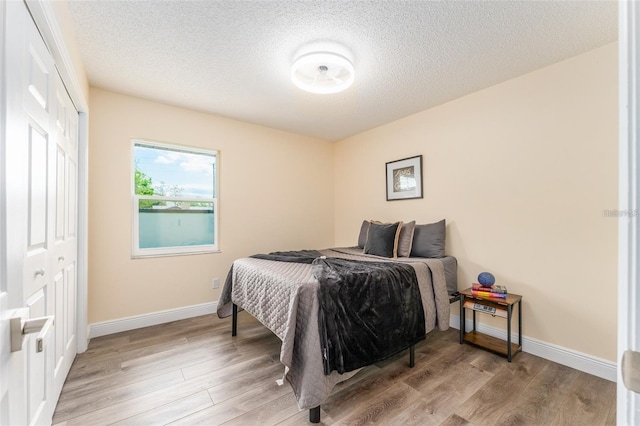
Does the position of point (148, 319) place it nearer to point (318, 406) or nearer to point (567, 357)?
→ point (318, 406)

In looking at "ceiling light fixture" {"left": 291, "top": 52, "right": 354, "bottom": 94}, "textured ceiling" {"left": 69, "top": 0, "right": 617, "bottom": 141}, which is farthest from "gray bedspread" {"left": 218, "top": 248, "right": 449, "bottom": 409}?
"textured ceiling" {"left": 69, "top": 0, "right": 617, "bottom": 141}

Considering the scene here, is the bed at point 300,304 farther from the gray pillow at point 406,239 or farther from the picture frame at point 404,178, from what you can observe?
the picture frame at point 404,178

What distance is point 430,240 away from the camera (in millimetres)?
2846

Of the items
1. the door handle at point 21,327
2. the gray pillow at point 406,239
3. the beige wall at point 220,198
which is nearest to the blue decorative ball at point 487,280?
the gray pillow at point 406,239

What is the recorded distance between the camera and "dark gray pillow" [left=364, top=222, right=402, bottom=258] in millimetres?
2943

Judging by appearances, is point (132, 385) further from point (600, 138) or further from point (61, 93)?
point (600, 138)

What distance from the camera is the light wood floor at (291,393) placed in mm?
1562

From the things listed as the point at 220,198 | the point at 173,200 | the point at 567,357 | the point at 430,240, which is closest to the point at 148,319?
the point at 173,200

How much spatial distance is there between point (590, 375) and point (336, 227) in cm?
322

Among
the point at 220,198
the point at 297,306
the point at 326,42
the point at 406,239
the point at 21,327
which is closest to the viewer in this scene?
the point at 21,327

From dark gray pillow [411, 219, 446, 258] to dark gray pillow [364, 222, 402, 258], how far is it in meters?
0.20

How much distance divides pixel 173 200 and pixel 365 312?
2.55m

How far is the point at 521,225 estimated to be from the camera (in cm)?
240

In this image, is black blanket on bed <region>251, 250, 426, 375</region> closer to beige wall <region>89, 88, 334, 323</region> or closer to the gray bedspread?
the gray bedspread
